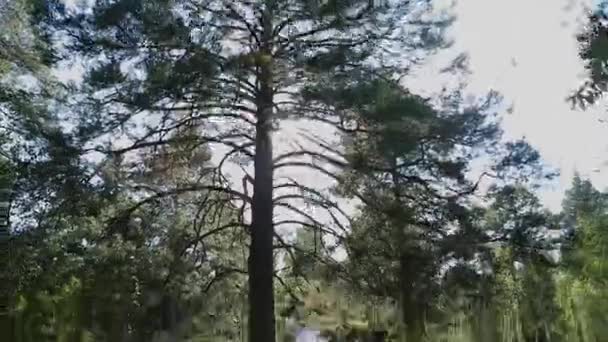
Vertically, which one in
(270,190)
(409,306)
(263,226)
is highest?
(270,190)

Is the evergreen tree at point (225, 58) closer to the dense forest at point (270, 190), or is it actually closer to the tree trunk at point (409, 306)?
the dense forest at point (270, 190)

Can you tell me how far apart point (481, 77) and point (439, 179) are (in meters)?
1.04

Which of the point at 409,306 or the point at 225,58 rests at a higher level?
the point at 225,58

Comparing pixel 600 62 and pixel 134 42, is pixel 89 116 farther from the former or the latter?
pixel 600 62

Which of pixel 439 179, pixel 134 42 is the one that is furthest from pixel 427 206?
pixel 134 42

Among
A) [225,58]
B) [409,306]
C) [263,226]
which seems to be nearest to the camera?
[225,58]

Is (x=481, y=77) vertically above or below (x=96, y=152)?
above

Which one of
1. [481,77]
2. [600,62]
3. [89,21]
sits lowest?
[600,62]

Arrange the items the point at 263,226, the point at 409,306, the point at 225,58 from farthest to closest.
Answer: the point at 263,226 < the point at 409,306 < the point at 225,58

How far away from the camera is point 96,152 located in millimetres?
5953

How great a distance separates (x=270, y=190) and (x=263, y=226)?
36cm

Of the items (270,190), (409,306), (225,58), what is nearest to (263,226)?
(270,190)

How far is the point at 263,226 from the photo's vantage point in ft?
21.8

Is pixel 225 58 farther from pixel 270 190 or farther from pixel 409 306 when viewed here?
pixel 409 306
